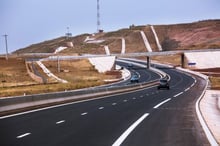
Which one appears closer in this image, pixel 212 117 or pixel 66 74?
pixel 212 117

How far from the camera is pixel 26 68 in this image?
109938 millimetres

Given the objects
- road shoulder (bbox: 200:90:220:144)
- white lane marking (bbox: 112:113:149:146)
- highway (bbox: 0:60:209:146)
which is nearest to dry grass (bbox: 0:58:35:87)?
road shoulder (bbox: 200:90:220:144)

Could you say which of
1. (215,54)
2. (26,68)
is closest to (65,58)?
(26,68)

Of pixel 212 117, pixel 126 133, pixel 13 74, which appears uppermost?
pixel 126 133

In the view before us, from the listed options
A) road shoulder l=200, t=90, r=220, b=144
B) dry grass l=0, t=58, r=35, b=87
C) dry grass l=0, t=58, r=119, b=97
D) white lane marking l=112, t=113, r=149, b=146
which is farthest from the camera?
dry grass l=0, t=58, r=35, b=87

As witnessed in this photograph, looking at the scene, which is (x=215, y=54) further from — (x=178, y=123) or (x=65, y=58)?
(x=178, y=123)

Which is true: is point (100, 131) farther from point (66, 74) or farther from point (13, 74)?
point (66, 74)

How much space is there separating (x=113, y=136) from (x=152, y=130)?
2.42 metres

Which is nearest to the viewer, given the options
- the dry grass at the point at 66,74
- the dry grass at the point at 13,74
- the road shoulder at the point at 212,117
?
the road shoulder at the point at 212,117

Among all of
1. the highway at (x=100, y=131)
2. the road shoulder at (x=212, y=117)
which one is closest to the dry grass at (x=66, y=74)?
the road shoulder at (x=212, y=117)

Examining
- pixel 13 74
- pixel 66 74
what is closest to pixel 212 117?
pixel 13 74

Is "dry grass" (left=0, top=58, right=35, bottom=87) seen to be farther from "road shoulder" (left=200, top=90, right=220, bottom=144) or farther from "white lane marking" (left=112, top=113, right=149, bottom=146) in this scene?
"white lane marking" (left=112, top=113, right=149, bottom=146)

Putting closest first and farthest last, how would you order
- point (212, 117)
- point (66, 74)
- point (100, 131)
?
point (100, 131) < point (212, 117) < point (66, 74)

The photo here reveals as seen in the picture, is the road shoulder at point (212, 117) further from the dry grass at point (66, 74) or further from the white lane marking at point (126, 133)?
the dry grass at point (66, 74)
